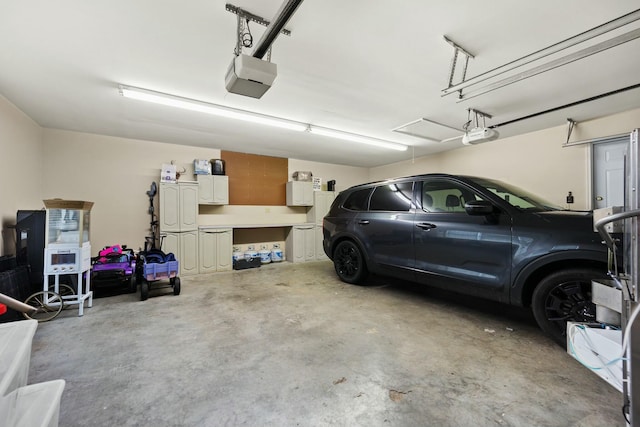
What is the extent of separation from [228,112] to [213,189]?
2246 millimetres

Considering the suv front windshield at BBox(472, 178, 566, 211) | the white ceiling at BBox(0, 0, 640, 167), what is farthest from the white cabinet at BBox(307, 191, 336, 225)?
the suv front windshield at BBox(472, 178, 566, 211)

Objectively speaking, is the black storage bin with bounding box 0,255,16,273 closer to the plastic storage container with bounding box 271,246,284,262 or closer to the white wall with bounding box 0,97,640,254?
the white wall with bounding box 0,97,640,254

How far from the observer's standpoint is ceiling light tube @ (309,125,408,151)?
440 centimetres

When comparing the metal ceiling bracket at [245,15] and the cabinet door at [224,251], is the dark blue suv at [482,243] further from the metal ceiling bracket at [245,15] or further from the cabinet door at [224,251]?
the cabinet door at [224,251]

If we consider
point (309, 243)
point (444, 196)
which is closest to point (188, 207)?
point (309, 243)

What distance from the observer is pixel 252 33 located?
2156 mm

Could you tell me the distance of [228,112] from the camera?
11.6 feet

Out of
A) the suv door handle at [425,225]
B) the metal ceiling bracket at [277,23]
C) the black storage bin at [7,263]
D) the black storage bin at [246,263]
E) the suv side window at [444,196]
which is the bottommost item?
the black storage bin at [246,263]

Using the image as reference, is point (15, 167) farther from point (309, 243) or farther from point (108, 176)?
point (309, 243)

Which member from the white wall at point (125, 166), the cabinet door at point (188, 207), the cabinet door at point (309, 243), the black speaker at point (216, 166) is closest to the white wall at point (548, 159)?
the white wall at point (125, 166)

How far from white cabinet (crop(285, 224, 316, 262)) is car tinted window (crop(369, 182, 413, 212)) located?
9.13ft

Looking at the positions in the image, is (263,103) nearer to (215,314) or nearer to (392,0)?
(392,0)

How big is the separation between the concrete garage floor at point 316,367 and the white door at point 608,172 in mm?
2600

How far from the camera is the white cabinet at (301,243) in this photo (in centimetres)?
612
